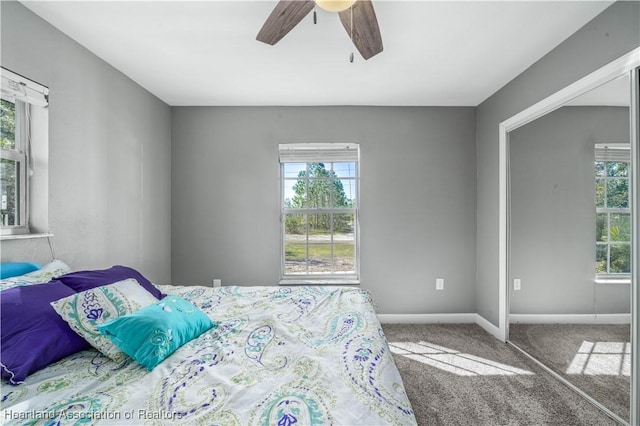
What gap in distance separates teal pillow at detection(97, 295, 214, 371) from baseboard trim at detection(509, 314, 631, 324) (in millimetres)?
2513

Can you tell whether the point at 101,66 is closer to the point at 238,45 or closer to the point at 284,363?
the point at 238,45

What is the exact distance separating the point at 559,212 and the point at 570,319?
0.83 meters

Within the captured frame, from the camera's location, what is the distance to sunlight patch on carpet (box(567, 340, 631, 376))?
5.75ft

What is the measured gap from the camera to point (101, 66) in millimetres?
2395

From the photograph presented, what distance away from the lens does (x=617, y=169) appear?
5.90 feet

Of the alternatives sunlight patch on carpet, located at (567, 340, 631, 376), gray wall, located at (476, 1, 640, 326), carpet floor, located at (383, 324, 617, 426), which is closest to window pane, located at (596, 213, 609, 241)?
sunlight patch on carpet, located at (567, 340, 631, 376)

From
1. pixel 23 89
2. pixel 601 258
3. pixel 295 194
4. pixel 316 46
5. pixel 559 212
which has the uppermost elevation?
pixel 316 46

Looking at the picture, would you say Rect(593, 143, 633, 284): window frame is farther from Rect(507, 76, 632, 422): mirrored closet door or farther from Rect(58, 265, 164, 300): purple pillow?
Rect(58, 265, 164, 300): purple pillow

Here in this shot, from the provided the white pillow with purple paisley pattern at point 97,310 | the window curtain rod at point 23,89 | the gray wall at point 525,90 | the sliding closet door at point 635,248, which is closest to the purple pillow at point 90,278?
the white pillow with purple paisley pattern at point 97,310

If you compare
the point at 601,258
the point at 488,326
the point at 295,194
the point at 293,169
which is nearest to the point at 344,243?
the point at 295,194

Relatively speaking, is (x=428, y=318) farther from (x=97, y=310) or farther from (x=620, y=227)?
(x=97, y=310)

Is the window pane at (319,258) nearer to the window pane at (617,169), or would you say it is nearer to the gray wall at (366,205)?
the gray wall at (366,205)

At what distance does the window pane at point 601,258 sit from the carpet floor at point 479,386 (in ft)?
3.10

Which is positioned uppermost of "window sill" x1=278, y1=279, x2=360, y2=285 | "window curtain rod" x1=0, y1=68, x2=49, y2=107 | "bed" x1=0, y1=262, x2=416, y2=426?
"window curtain rod" x1=0, y1=68, x2=49, y2=107
